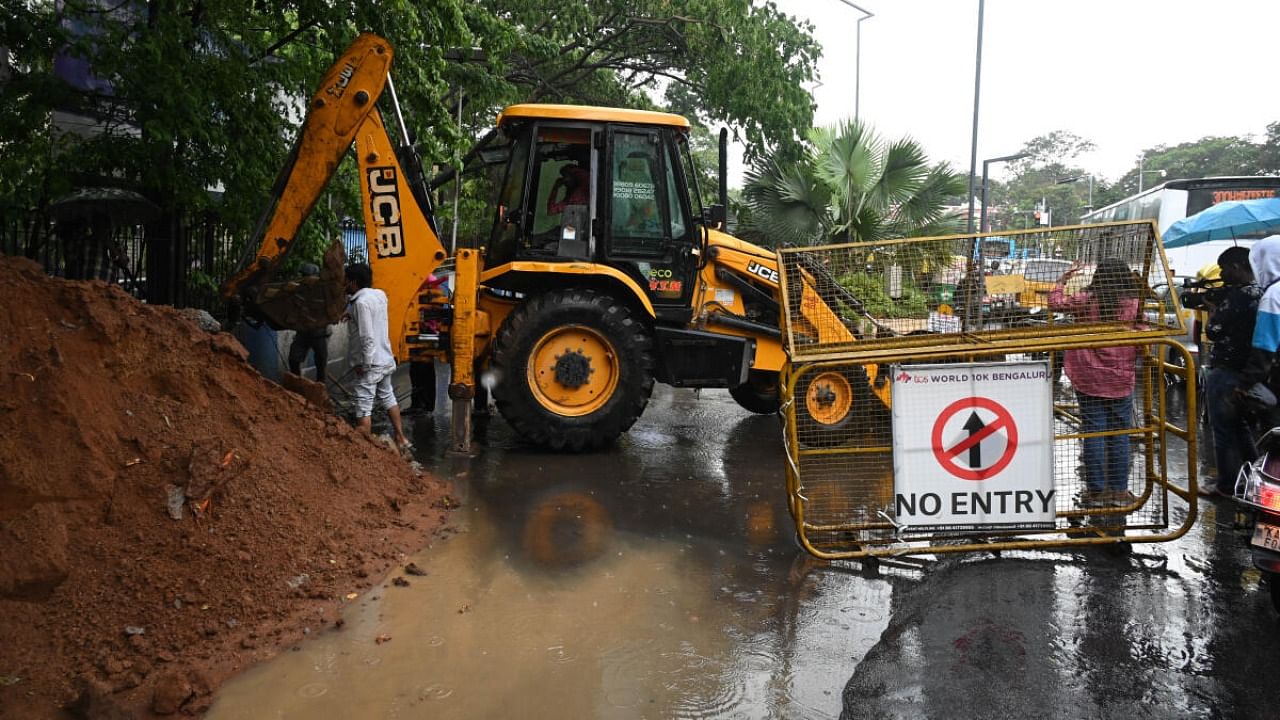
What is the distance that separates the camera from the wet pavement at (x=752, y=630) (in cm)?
410

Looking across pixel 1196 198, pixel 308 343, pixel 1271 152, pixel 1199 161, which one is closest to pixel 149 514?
pixel 308 343

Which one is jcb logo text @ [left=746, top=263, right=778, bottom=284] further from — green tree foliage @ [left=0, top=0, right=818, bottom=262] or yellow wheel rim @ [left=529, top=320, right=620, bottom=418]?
green tree foliage @ [left=0, top=0, right=818, bottom=262]

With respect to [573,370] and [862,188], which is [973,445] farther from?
[862,188]

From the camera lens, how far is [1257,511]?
488 centimetres

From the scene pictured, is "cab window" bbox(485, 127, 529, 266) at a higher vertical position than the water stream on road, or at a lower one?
higher

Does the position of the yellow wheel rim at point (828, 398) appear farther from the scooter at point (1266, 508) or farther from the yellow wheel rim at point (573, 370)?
the scooter at point (1266, 508)

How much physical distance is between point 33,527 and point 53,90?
5.07 metres

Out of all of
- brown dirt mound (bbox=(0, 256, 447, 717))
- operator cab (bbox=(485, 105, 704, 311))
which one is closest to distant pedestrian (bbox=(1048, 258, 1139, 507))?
operator cab (bbox=(485, 105, 704, 311))

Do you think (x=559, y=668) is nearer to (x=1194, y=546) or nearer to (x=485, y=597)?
(x=485, y=597)

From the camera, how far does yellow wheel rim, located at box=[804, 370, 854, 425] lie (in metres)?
8.84

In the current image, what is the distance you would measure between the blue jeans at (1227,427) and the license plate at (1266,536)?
2.50m

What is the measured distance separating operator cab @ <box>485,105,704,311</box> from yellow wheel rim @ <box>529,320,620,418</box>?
0.63 meters

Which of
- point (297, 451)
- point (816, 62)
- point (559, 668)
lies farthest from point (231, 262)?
point (816, 62)

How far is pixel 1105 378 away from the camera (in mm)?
6336
